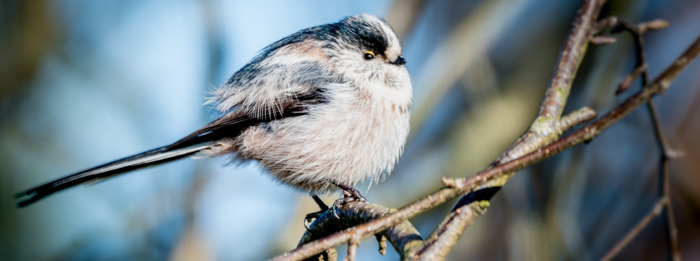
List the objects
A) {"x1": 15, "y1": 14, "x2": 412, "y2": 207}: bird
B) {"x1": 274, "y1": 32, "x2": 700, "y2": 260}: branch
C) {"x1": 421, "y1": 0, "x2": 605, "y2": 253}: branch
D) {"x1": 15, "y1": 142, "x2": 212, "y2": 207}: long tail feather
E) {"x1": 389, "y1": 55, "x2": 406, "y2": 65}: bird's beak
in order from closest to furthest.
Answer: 1. {"x1": 274, "y1": 32, "x2": 700, "y2": 260}: branch
2. {"x1": 421, "y1": 0, "x2": 605, "y2": 253}: branch
3. {"x1": 15, "y1": 142, "x2": 212, "y2": 207}: long tail feather
4. {"x1": 15, "y1": 14, "x2": 412, "y2": 207}: bird
5. {"x1": 389, "y1": 55, "x2": 406, "y2": 65}: bird's beak

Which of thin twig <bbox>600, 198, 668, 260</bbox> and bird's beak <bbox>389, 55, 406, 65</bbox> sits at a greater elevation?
bird's beak <bbox>389, 55, 406, 65</bbox>

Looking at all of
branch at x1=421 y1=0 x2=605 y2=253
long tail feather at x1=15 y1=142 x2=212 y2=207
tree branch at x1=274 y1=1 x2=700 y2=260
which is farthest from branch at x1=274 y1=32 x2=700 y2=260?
long tail feather at x1=15 y1=142 x2=212 y2=207

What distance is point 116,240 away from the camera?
429 centimetres

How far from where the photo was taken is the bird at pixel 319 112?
3.19 meters

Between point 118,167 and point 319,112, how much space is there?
3.27 ft

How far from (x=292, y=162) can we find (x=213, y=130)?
0.44m

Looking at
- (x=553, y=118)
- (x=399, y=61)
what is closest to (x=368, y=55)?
(x=399, y=61)

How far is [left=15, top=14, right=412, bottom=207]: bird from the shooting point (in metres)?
3.19

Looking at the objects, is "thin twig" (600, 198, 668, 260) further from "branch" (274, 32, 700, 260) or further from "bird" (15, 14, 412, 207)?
"bird" (15, 14, 412, 207)

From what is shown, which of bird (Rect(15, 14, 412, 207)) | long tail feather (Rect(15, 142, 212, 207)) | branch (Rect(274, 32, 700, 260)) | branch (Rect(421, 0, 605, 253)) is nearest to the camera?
branch (Rect(274, 32, 700, 260))

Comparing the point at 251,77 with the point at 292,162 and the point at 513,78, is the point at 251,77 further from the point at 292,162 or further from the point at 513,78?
the point at 513,78

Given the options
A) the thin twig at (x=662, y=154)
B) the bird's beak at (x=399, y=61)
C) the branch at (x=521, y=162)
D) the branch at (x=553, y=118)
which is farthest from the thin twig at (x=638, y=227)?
the bird's beak at (x=399, y=61)

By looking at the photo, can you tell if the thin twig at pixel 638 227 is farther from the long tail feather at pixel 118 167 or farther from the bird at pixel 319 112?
the long tail feather at pixel 118 167

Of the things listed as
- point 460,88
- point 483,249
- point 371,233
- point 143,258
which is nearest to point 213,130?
point 143,258
